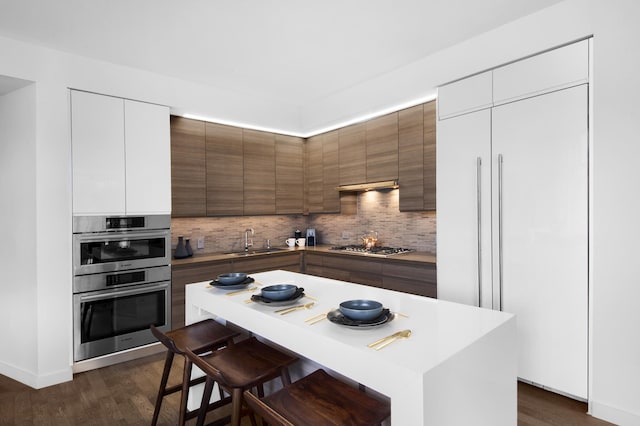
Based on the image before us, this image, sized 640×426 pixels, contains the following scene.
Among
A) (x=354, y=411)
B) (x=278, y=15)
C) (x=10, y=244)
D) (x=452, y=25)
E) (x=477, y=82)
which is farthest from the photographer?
(x=10, y=244)

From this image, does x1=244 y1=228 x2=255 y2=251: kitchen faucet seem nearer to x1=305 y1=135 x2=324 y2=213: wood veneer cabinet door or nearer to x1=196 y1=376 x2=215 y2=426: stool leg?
x1=305 y1=135 x2=324 y2=213: wood veneer cabinet door

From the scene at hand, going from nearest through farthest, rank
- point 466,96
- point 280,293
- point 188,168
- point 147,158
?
point 280,293
point 466,96
point 147,158
point 188,168

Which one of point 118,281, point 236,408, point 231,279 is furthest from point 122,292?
point 236,408

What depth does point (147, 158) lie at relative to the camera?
3520mm

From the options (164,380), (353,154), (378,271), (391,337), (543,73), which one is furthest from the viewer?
(353,154)

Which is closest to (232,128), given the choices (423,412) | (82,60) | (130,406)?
(82,60)

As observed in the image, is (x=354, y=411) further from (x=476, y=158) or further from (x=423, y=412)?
(x=476, y=158)

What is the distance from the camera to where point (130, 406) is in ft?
8.39

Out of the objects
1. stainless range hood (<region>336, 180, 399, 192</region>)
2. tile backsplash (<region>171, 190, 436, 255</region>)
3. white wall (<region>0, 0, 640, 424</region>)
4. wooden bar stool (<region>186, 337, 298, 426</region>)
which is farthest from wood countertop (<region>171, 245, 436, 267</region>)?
wooden bar stool (<region>186, 337, 298, 426</region>)

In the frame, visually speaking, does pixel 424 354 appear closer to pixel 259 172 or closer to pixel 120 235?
pixel 120 235

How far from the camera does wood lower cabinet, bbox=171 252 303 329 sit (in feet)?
12.1

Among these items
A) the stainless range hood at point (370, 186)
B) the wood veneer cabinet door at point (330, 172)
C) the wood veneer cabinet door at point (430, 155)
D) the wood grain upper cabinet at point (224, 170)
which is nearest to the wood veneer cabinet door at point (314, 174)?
the wood veneer cabinet door at point (330, 172)

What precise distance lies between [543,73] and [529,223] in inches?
43.6

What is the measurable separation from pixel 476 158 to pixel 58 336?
389 cm
